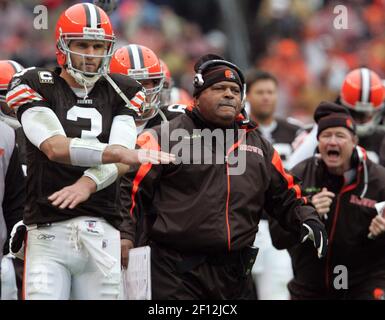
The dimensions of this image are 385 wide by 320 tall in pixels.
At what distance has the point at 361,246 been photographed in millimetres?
8141

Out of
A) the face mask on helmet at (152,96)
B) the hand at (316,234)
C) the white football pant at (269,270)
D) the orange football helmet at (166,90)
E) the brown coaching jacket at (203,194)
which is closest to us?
the brown coaching jacket at (203,194)

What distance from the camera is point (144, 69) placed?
813 centimetres

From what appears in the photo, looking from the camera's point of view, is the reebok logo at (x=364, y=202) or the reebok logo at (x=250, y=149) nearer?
the reebok logo at (x=250, y=149)

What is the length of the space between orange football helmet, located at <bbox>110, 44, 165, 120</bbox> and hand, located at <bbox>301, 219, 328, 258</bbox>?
1.45m

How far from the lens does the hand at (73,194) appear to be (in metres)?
6.10

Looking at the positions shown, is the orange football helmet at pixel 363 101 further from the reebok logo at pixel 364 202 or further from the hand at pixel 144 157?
the hand at pixel 144 157

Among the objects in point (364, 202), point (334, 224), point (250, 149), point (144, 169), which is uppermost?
point (250, 149)

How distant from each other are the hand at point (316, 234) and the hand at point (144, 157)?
130 cm

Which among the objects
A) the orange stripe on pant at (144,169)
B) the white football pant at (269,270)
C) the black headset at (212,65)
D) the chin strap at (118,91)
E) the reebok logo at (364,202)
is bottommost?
the white football pant at (269,270)

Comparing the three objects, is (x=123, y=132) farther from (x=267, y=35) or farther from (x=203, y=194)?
(x=267, y=35)

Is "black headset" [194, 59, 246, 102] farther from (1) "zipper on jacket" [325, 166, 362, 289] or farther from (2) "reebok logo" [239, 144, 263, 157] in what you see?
(1) "zipper on jacket" [325, 166, 362, 289]

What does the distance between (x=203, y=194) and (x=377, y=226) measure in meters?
1.56

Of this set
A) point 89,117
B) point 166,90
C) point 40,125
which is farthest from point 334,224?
point 40,125

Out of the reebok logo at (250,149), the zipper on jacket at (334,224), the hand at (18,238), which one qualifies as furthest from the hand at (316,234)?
the hand at (18,238)
